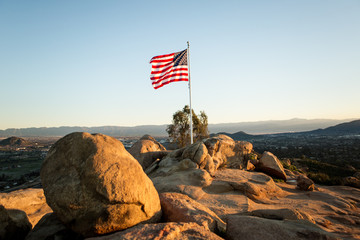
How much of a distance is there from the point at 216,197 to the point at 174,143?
69.1 feet

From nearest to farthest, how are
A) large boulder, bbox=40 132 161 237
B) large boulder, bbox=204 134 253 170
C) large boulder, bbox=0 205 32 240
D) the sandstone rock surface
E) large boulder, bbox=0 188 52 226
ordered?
1. large boulder, bbox=40 132 161 237
2. the sandstone rock surface
3. large boulder, bbox=0 205 32 240
4. large boulder, bbox=0 188 52 226
5. large boulder, bbox=204 134 253 170

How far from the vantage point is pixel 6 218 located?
5.80m

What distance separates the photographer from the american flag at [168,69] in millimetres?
19266

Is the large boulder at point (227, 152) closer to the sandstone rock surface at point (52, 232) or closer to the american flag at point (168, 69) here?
the american flag at point (168, 69)

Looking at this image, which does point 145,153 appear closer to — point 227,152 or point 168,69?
point 227,152

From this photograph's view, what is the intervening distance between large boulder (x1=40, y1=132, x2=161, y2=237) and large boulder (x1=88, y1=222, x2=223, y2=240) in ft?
1.83

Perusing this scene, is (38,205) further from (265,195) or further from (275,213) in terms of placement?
(265,195)

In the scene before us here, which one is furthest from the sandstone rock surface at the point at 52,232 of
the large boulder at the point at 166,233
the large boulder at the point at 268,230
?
the large boulder at the point at 268,230

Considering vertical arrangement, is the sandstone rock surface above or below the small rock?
above

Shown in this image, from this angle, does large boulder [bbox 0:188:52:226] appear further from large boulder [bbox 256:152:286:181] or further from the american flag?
large boulder [bbox 256:152:286:181]

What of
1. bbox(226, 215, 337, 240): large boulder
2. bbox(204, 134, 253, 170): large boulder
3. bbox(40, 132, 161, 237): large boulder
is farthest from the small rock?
bbox(40, 132, 161, 237): large boulder

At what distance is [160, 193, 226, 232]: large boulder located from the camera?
5.65m

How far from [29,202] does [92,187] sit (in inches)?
244

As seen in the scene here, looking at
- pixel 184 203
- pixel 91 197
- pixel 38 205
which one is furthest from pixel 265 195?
pixel 38 205
